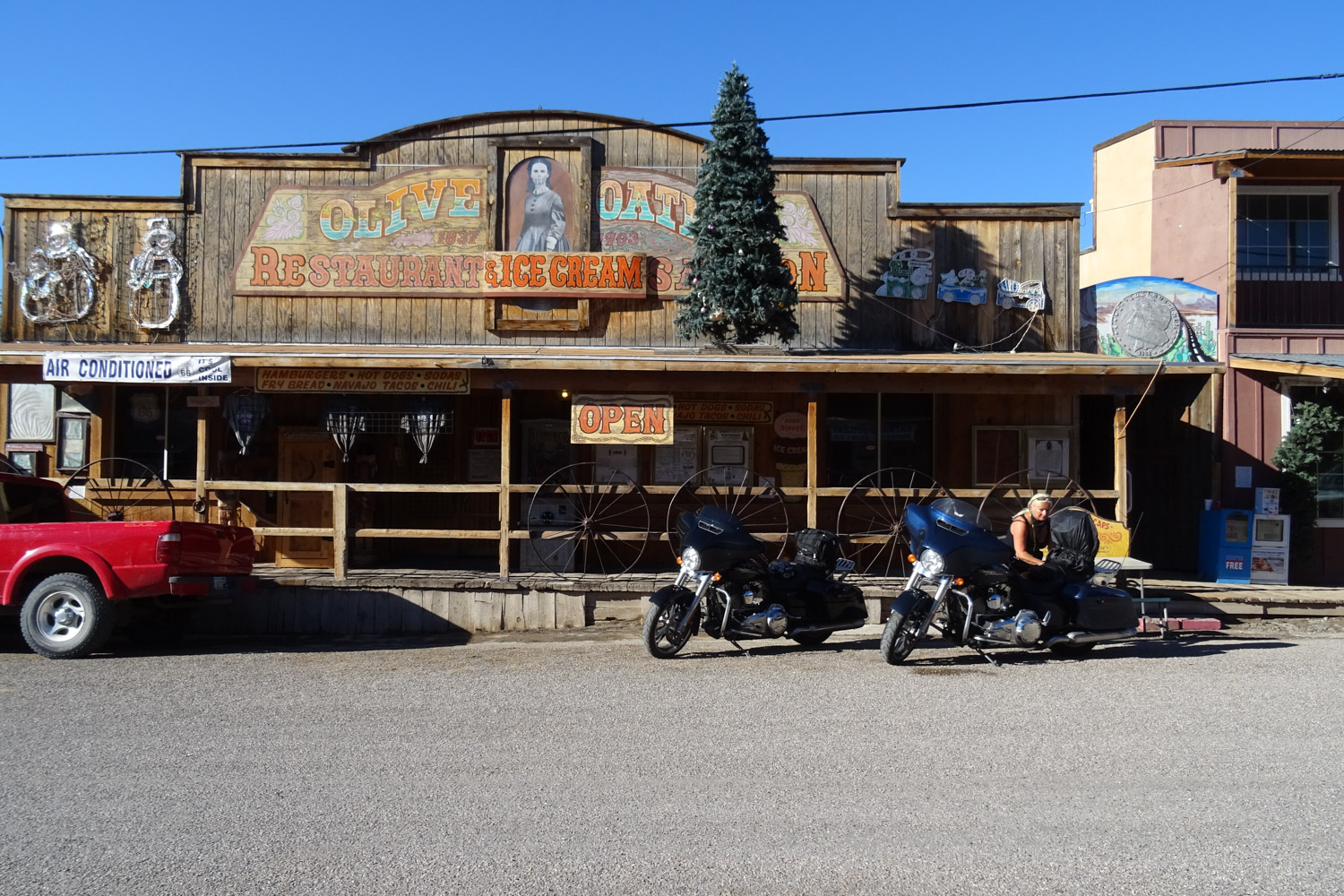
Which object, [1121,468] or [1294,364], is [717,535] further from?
[1294,364]

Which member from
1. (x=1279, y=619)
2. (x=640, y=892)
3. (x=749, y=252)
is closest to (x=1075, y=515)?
(x=1279, y=619)

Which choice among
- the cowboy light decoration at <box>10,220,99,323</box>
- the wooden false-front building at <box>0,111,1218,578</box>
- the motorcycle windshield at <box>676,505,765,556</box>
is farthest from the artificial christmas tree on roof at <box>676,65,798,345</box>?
the cowboy light decoration at <box>10,220,99,323</box>

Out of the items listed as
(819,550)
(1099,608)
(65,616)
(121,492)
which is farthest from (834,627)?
(121,492)

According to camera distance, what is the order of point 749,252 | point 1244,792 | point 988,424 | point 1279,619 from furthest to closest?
point 988,424 < point 749,252 < point 1279,619 < point 1244,792

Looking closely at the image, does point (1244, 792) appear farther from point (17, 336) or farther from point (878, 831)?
point (17, 336)

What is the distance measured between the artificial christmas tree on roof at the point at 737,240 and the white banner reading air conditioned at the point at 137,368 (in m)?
5.44

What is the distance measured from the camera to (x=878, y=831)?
4.65 m

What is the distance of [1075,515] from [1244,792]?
4.55 metres

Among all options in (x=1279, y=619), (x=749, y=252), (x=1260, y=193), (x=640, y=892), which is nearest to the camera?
(x=640, y=892)

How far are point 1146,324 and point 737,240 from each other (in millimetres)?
5912

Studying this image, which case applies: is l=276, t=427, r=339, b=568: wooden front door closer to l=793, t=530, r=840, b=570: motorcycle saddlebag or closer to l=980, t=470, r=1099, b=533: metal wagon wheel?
l=793, t=530, r=840, b=570: motorcycle saddlebag

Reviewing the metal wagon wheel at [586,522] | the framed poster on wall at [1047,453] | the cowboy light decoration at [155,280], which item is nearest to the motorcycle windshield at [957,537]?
the metal wagon wheel at [586,522]

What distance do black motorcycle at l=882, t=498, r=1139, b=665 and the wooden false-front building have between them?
15.2ft

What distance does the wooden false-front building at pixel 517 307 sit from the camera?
14.0 metres
